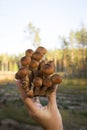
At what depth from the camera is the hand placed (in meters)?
1.21

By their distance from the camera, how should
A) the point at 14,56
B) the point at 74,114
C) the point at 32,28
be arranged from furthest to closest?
the point at 14,56 → the point at 32,28 → the point at 74,114

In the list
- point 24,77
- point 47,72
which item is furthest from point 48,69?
point 24,77

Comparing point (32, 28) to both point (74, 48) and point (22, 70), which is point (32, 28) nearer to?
point (74, 48)

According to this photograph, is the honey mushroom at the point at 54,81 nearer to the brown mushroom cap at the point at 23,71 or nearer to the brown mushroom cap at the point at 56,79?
the brown mushroom cap at the point at 56,79

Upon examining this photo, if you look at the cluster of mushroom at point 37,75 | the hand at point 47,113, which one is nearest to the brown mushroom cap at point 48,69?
the cluster of mushroom at point 37,75

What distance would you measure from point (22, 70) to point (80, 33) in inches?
1966

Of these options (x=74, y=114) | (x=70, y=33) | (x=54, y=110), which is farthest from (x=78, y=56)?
(x=54, y=110)

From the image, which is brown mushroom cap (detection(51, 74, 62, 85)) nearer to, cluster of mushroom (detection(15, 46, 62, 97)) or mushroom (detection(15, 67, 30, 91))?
cluster of mushroom (detection(15, 46, 62, 97))

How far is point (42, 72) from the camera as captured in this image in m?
1.20

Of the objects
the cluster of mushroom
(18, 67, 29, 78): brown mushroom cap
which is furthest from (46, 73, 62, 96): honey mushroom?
(18, 67, 29, 78): brown mushroom cap

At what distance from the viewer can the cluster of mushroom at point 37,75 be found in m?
1.21

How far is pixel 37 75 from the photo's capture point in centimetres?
124

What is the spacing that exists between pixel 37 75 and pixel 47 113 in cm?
16

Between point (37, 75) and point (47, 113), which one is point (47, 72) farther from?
point (47, 113)
